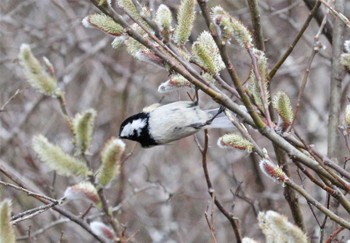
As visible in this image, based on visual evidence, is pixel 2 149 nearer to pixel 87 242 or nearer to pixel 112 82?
pixel 87 242

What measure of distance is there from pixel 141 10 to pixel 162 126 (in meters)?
Answer: 0.88

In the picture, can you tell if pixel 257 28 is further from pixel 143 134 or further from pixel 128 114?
pixel 128 114

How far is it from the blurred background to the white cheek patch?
1.73 metres

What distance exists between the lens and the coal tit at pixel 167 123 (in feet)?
8.10

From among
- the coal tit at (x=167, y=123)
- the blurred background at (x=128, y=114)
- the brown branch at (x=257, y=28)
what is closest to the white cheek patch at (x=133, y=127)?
the coal tit at (x=167, y=123)

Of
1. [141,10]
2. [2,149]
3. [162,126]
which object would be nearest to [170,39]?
[141,10]

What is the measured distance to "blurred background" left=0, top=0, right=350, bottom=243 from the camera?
4672 mm

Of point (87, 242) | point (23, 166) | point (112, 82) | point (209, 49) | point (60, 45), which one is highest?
point (209, 49)

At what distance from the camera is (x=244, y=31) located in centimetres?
159

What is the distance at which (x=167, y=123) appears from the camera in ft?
8.18

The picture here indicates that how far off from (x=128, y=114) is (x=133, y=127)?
9.06ft

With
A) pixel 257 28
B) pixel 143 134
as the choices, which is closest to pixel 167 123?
pixel 143 134

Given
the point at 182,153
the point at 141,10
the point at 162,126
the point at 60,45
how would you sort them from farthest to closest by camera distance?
the point at 182,153, the point at 60,45, the point at 162,126, the point at 141,10

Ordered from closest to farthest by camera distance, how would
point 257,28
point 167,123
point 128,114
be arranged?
point 257,28 → point 167,123 → point 128,114
